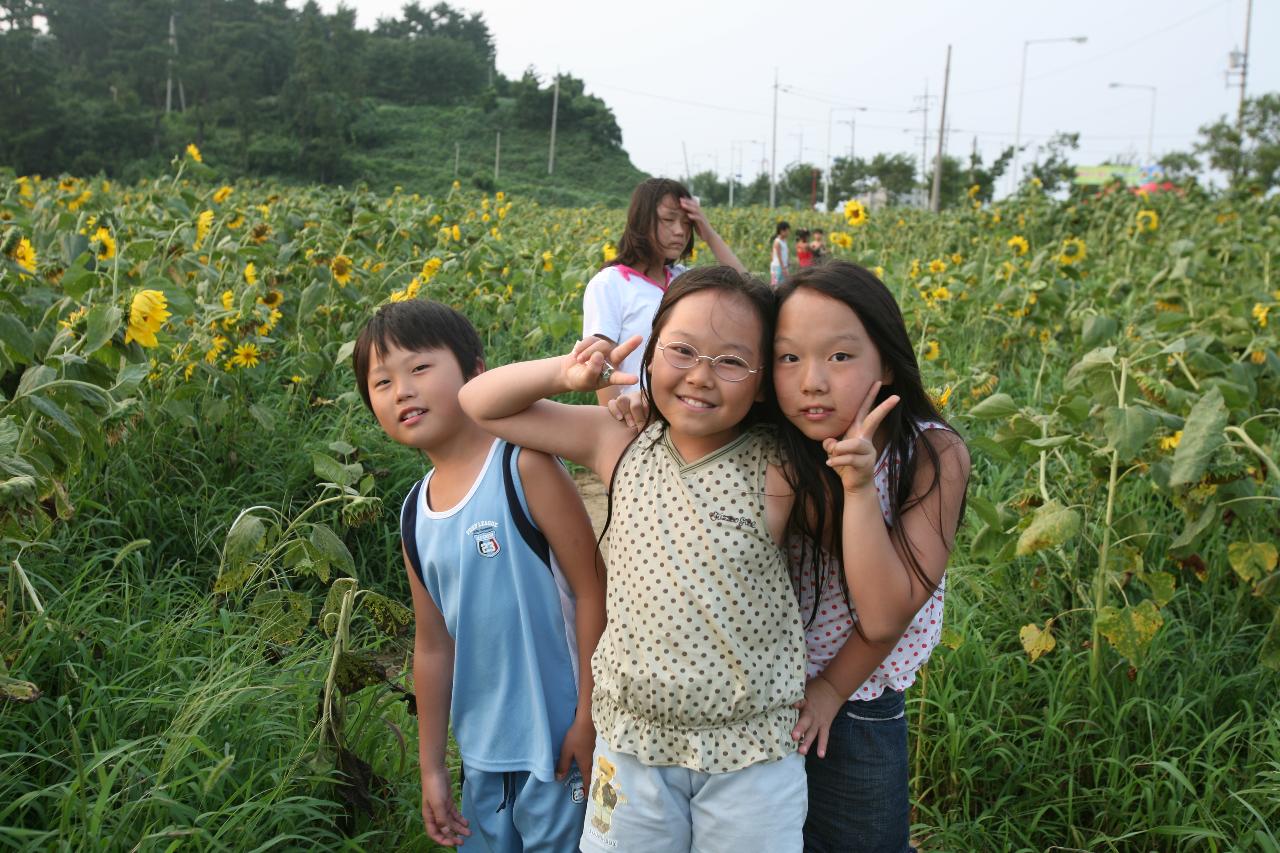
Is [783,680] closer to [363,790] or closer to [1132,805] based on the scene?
[363,790]

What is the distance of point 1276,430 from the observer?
3.88m

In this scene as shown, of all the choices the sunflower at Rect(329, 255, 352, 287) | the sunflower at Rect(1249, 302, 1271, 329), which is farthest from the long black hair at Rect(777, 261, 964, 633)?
the sunflower at Rect(329, 255, 352, 287)

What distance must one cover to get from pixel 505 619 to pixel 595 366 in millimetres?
447

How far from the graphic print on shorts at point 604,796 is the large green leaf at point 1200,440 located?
1.46 metres

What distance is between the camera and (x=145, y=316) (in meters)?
2.33

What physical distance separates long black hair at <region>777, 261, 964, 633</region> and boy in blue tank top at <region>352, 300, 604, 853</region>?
1.17 feet

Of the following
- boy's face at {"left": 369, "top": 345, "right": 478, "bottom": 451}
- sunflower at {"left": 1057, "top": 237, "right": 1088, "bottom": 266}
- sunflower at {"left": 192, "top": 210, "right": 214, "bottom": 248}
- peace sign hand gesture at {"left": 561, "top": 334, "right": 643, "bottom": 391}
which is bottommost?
boy's face at {"left": 369, "top": 345, "right": 478, "bottom": 451}

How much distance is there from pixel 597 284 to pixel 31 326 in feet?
6.13

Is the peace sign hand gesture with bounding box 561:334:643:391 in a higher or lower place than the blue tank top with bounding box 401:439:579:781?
higher

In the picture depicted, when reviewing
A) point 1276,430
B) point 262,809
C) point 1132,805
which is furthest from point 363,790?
point 1276,430

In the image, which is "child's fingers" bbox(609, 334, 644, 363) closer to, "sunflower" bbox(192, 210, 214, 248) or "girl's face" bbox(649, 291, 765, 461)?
"girl's face" bbox(649, 291, 765, 461)

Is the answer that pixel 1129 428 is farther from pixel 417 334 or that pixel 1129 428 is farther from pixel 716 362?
pixel 417 334

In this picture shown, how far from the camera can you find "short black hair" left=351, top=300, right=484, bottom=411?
1.58 metres

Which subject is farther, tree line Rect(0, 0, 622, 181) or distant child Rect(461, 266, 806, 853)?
tree line Rect(0, 0, 622, 181)
